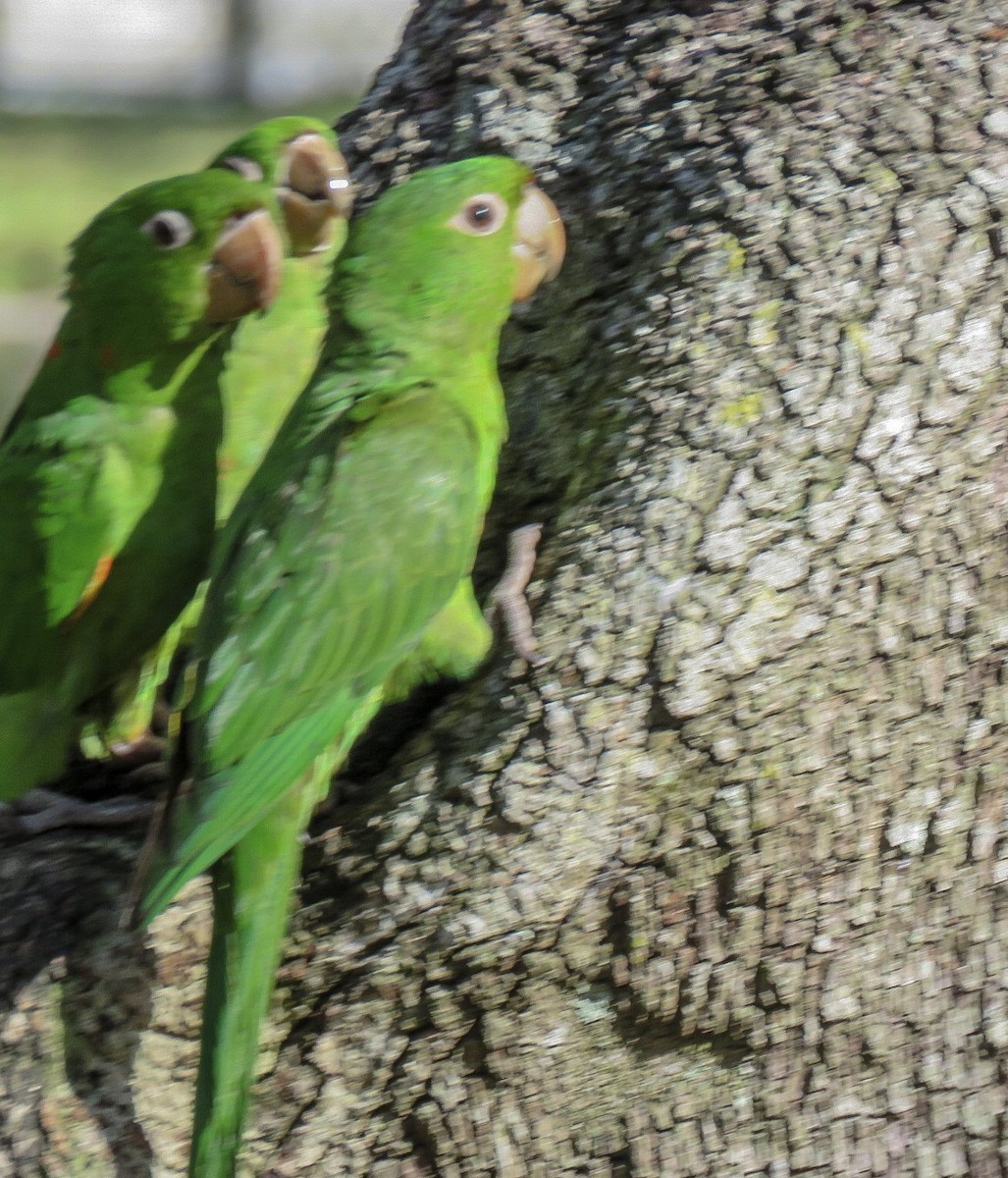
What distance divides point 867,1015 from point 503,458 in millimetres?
1014

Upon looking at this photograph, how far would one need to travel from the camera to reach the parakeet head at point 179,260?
2.21m

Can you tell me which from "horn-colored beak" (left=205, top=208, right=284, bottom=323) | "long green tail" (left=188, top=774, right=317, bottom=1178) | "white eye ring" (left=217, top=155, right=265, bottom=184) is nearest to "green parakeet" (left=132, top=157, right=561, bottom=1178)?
"long green tail" (left=188, top=774, right=317, bottom=1178)

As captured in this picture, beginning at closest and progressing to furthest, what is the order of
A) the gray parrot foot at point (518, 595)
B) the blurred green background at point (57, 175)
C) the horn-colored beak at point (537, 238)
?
the gray parrot foot at point (518, 595) → the horn-colored beak at point (537, 238) → the blurred green background at point (57, 175)

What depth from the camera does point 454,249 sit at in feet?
6.91

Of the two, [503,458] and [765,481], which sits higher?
[765,481]

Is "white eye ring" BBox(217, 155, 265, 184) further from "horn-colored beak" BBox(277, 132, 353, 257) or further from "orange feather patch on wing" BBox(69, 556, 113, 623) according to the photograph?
"orange feather patch on wing" BBox(69, 556, 113, 623)

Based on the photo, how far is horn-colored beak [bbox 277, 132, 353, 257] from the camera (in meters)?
2.32

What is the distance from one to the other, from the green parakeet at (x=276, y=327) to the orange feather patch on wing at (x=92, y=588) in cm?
16

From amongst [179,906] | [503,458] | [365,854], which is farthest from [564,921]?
[503,458]

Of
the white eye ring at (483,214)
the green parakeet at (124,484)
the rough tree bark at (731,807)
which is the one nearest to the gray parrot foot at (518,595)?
the rough tree bark at (731,807)

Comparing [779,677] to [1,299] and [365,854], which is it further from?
[1,299]

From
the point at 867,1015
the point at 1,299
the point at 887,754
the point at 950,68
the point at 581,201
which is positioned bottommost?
the point at 1,299

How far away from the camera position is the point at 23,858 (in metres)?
2.04

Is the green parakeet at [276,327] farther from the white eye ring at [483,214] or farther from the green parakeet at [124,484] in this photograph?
the white eye ring at [483,214]
